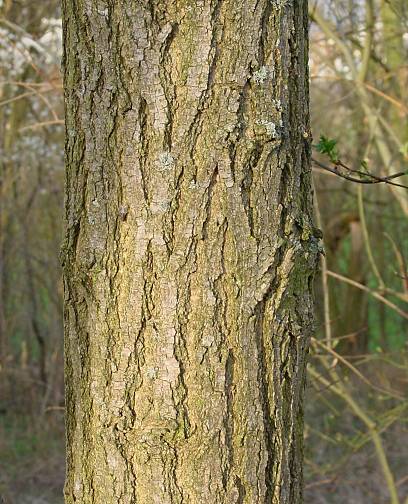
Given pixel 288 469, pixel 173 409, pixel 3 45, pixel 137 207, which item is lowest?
pixel 288 469

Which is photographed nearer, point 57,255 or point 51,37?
point 51,37

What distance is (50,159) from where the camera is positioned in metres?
5.96

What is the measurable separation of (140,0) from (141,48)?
0.09m

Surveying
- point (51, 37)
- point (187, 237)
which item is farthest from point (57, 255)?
point (187, 237)

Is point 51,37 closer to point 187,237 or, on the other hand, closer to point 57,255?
point 57,255

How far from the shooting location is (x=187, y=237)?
1.32m

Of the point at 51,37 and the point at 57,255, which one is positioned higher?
the point at 51,37

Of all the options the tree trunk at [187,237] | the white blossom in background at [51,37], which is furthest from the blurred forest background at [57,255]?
the tree trunk at [187,237]

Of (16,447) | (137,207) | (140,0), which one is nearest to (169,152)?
(137,207)

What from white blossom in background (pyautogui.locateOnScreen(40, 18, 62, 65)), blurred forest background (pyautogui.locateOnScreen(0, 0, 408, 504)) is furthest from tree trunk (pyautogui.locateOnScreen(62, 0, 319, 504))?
white blossom in background (pyautogui.locateOnScreen(40, 18, 62, 65))

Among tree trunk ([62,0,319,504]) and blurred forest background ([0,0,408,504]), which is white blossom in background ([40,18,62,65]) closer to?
blurred forest background ([0,0,408,504])

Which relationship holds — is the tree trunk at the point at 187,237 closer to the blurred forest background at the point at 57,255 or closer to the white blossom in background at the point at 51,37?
the blurred forest background at the point at 57,255

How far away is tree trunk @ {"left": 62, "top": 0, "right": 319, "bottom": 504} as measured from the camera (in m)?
1.32

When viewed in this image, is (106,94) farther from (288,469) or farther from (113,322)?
(288,469)
